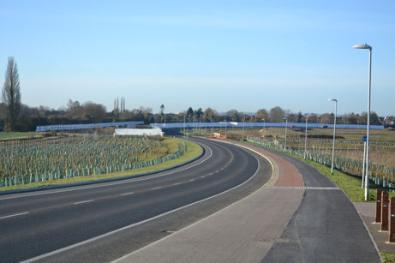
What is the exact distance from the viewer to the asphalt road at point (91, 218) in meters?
13.1

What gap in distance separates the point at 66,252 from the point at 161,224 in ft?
18.2

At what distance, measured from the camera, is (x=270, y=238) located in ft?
49.7

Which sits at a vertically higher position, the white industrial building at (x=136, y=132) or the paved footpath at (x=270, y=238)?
the paved footpath at (x=270, y=238)

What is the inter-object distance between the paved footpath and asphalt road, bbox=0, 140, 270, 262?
38.3 inches

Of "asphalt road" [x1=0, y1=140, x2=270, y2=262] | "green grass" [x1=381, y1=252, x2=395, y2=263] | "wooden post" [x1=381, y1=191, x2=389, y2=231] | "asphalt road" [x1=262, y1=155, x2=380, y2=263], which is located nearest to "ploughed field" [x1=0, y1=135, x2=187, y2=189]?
"asphalt road" [x1=0, y1=140, x2=270, y2=262]

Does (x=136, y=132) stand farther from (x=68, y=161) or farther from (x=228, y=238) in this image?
(x=228, y=238)

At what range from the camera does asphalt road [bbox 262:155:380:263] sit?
12896mm

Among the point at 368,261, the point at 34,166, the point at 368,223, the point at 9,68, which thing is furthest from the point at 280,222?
the point at 9,68

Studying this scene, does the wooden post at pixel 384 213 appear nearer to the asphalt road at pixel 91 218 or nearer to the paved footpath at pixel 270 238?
the paved footpath at pixel 270 238

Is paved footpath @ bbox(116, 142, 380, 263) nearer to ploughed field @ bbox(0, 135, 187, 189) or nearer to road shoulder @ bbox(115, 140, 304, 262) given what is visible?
road shoulder @ bbox(115, 140, 304, 262)

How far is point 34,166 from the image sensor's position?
54406 millimetres

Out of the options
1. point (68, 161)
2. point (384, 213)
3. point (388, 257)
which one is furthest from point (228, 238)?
point (68, 161)

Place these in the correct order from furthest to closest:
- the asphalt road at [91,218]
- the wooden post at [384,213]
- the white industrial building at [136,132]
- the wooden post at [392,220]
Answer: the white industrial building at [136,132]
the wooden post at [384,213]
the wooden post at [392,220]
the asphalt road at [91,218]

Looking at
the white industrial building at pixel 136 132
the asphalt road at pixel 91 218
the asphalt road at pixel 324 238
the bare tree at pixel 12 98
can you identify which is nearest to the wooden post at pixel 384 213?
the asphalt road at pixel 324 238
